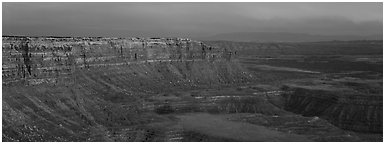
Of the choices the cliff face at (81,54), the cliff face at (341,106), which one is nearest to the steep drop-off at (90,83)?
the cliff face at (81,54)

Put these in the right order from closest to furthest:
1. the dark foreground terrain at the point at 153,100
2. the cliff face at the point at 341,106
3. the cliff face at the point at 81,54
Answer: the dark foreground terrain at the point at 153,100 → the cliff face at the point at 81,54 → the cliff face at the point at 341,106

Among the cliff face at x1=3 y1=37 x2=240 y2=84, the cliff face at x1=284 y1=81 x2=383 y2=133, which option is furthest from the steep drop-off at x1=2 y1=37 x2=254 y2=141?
the cliff face at x1=284 y1=81 x2=383 y2=133

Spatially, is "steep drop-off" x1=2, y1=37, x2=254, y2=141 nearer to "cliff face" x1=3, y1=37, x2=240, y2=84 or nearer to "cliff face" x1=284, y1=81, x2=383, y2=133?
"cliff face" x1=3, y1=37, x2=240, y2=84

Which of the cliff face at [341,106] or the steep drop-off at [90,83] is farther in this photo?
the cliff face at [341,106]

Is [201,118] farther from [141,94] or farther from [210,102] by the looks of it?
[141,94]

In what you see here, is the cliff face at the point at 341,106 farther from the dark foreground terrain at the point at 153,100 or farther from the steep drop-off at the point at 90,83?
the steep drop-off at the point at 90,83

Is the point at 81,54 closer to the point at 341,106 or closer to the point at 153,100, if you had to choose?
the point at 153,100

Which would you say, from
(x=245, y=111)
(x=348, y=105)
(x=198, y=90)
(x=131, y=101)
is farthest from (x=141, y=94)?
(x=348, y=105)

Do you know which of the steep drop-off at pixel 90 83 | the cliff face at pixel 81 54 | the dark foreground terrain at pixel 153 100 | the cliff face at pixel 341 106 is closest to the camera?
the steep drop-off at pixel 90 83
